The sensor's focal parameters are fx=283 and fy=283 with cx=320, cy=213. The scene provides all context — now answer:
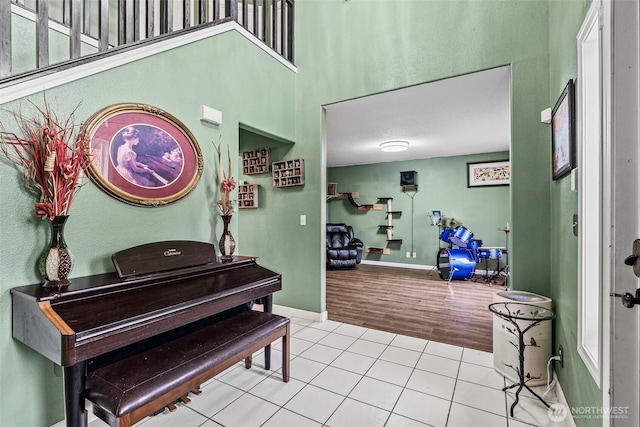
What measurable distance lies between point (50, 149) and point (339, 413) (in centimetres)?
217

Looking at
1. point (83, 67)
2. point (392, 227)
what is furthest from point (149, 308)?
point (392, 227)

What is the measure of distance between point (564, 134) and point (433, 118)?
2238 mm

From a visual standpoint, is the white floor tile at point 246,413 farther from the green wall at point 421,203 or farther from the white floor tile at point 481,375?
the green wall at point 421,203

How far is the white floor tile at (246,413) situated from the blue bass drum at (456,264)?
428 centimetres

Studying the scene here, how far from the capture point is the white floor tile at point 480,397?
181 centimetres

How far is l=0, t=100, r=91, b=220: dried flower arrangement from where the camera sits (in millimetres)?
1418

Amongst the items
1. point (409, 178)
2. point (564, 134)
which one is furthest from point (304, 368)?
point (409, 178)

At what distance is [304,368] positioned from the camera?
2.27 m

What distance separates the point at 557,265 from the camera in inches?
77.4

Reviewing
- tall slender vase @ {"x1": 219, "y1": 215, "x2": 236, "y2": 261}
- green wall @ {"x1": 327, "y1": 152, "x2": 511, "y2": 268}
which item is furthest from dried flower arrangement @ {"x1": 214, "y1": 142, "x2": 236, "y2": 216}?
green wall @ {"x1": 327, "y1": 152, "x2": 511, "y2": 268}

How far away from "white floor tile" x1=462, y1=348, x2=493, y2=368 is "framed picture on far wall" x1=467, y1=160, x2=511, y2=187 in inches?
161

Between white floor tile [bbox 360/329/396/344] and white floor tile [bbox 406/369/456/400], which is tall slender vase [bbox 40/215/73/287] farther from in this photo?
white floor tile [bbox 360/329/396/344]

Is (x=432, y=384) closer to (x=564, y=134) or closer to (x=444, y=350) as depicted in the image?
(x=444, y=350)

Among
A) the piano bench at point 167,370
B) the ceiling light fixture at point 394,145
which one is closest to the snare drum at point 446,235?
the ceiling light fixture at point 394,145
